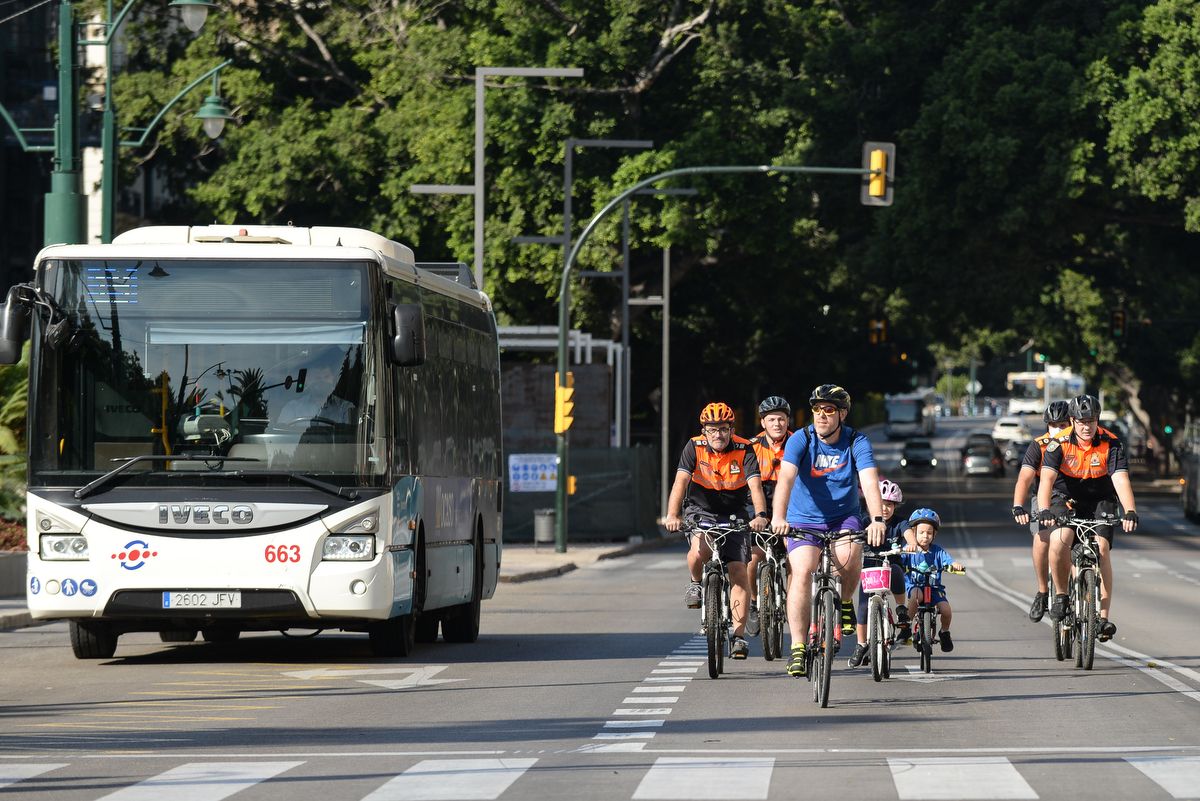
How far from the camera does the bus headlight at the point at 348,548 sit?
15430 millimetres

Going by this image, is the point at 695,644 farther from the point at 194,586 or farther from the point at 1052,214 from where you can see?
the point at 1052,214

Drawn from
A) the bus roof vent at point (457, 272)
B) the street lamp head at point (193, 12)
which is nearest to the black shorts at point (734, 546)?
the bus roof vent at point (457, 272)

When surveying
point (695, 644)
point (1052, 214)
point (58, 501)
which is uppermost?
point (1052, 214)

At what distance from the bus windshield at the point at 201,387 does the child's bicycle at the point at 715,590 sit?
2.32 metres

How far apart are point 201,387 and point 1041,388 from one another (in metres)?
130

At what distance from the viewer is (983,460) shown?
313 ft

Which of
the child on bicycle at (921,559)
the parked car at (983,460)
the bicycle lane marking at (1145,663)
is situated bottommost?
the parked car at (983,460)

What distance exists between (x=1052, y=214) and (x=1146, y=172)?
2.17 m

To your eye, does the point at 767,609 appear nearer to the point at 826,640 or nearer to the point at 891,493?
the point at 891,493

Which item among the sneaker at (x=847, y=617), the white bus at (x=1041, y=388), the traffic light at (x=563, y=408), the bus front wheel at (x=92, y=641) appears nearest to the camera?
the sneaker at (x=847, y=617)

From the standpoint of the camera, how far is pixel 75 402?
15.5 m

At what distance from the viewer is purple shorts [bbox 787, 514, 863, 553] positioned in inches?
516

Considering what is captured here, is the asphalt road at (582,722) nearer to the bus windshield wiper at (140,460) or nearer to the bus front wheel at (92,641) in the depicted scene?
the bus front wheel at (92,641)

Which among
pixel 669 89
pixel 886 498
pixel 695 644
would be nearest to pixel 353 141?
pixel 669 89
